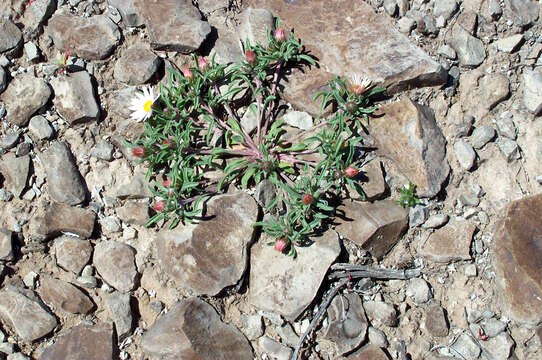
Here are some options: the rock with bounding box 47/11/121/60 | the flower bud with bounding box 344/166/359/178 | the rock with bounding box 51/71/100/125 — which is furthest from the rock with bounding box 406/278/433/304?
the rock with bounding box 47/11/121/60

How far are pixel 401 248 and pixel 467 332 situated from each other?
672 millimetres

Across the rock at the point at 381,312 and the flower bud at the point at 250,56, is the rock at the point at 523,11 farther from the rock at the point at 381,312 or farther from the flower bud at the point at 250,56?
the rock at the point at 381,312

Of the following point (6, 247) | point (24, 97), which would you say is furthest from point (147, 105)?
point (6, 247)

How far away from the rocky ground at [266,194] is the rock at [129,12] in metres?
0.02

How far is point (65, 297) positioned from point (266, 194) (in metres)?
1.46

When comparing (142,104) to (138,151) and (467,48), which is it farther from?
(467,48)

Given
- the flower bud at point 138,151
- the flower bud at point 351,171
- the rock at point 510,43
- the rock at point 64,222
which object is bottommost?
the rock at point 64,222

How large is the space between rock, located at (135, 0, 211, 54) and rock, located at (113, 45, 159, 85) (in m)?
0.11

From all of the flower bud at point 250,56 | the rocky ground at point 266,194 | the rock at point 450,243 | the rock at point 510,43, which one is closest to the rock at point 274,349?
the rocky ground at point 266,194

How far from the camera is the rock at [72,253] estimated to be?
138 inches

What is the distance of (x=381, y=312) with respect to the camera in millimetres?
3512

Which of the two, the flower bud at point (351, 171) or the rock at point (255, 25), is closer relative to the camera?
the flower bud at point (351, 171)

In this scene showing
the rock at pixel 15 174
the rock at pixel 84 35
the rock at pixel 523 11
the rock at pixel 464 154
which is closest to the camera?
the rock at pixel 15 174

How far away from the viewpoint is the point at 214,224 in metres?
3.55
